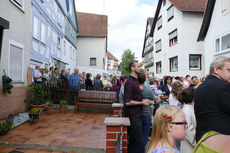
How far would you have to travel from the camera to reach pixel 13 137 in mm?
4566

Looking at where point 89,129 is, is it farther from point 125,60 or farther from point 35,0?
point 125,60

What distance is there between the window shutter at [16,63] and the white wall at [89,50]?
20.9 m

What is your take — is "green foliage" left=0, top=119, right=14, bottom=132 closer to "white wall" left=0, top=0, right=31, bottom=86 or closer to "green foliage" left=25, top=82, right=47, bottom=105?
"white wall" left=0, top=0, right=31, bottom=86

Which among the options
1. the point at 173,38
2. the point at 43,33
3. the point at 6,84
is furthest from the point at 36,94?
the point at 173,38

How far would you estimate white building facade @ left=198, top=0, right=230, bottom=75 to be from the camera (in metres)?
10.9

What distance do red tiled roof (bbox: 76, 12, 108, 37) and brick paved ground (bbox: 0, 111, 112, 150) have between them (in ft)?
79.5

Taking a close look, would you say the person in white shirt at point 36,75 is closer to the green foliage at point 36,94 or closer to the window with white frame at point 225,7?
the green foliage at point 36,94

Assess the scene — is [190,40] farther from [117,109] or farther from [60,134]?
[60,134]

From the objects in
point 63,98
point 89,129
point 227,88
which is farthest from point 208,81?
point 63,98

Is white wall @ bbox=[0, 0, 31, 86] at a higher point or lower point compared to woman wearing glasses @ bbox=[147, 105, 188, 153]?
higher

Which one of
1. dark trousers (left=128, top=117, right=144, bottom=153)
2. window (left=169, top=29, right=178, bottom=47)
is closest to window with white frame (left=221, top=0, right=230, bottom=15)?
window (left=169, top=29, right=178, bottom=47)

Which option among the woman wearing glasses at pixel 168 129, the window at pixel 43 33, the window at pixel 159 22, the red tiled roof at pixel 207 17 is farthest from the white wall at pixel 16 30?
the window at pixel 159 22

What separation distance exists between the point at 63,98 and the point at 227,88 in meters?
8.38

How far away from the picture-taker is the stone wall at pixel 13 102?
6.07 m
